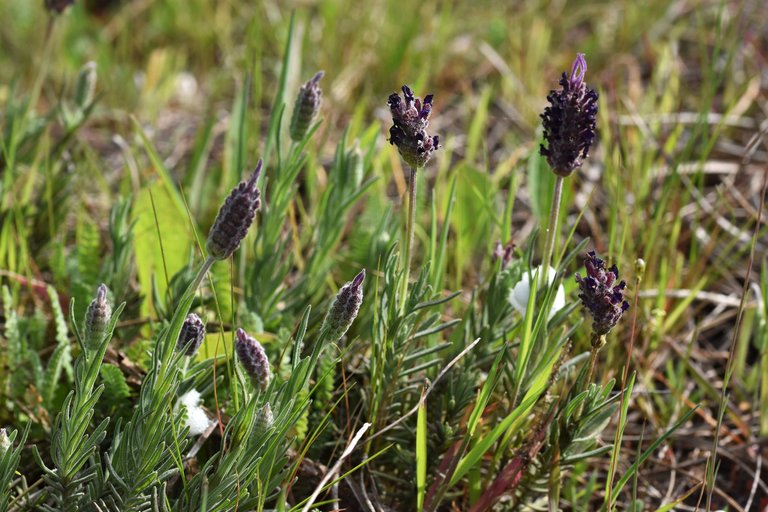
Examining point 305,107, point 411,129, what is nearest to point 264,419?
point 411,129

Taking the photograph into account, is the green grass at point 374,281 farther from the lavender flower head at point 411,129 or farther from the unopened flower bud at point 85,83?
the lavender flower head at point 411,129

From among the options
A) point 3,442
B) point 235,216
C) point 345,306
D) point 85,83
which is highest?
point 85,83

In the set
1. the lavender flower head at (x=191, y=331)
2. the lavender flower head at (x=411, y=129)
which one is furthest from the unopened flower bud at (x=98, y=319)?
the lavender flower head at (x=411, y=129)

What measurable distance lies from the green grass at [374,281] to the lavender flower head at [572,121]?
244 mm

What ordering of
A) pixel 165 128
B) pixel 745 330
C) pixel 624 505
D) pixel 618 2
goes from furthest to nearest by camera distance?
pixel 618 2 < pixel 165 128 < pixel 745 330 < pixel 624 505

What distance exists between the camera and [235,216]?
1.26 m

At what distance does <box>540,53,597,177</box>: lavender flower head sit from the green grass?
0.24 m

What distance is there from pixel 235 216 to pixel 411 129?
33cm

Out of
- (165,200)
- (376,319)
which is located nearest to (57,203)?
(165,200)

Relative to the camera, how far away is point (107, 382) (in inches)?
65.8

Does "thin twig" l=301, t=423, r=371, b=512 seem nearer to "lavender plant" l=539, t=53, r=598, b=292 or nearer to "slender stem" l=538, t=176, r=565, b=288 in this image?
"slender stem" l=538, t=176, r=565, b=288

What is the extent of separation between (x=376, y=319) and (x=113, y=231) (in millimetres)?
747

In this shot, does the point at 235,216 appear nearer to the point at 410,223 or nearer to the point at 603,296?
the point at 410,223

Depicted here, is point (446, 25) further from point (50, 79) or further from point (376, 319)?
point (376, 319)
